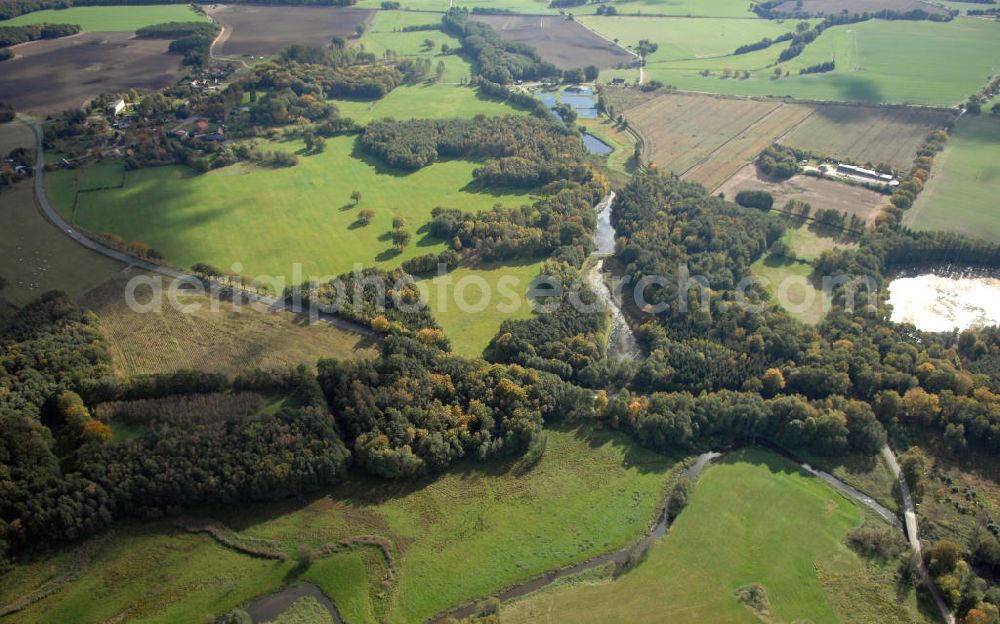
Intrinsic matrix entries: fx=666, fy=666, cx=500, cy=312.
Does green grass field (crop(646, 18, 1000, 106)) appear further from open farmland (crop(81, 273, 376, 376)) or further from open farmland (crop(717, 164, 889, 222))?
open farmland (crop(81, 273, 376, 376))

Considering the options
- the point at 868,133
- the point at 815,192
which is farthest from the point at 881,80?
the point at 815,192

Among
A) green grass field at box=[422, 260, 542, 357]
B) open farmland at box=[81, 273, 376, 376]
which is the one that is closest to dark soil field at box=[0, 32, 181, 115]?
open farmland at box=[81, 273, 376, 376]

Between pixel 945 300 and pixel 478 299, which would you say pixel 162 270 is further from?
pixel 945 300

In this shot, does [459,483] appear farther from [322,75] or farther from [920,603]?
[322,75]

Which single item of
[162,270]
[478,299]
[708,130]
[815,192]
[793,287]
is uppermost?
[708,130]

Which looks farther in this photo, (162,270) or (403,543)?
(162,270)

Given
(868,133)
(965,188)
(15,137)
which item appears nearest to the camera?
(965,188)

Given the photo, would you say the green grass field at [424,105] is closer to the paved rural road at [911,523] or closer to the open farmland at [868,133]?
the open farmland at [868,133]

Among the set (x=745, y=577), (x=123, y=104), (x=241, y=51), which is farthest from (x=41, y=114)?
(x=745, y=577)
